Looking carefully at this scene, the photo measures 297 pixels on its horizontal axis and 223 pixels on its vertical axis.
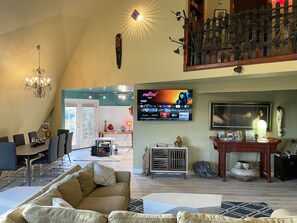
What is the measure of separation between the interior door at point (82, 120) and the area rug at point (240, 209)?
5782 mm

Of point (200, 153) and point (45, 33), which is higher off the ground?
point (45, 33)

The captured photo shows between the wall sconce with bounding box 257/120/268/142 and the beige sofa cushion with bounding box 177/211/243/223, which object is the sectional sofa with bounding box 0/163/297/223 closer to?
the beige sofa cushion with bounding box 177/211/243/223

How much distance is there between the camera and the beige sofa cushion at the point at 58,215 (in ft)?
6.31

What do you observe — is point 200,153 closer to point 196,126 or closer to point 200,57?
point 196,126

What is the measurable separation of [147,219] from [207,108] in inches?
180

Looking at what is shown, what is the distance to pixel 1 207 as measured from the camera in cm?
318

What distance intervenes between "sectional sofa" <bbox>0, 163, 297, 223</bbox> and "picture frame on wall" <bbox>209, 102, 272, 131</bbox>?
3.09m

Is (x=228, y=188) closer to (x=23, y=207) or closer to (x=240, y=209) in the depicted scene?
(x=240, y=209)

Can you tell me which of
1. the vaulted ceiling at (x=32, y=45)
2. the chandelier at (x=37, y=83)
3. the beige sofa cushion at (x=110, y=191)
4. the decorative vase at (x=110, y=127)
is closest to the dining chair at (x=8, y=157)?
the vaulted ceiling at (x=32, y=45)

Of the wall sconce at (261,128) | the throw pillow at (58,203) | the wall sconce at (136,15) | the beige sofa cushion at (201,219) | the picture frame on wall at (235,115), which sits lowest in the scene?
the throw pillow at (58,203)

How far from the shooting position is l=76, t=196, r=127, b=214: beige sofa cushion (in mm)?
2887

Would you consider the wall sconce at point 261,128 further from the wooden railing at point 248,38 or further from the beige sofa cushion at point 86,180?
A: the beige sofa cushion at point 86,180

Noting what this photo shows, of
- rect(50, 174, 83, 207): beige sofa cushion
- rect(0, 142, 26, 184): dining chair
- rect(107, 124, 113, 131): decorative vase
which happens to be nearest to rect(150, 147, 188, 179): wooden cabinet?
rect(50, 174, 83, 207): beige sofa cushion

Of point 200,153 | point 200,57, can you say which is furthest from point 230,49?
point 200,153
